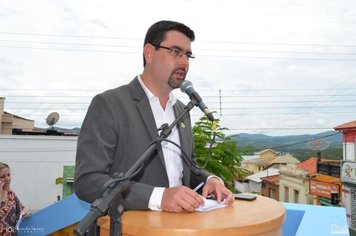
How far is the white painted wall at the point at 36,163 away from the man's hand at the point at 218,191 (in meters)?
18.5

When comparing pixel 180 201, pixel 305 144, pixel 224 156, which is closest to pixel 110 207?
pixel 180 201

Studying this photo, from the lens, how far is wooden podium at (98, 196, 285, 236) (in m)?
1.19

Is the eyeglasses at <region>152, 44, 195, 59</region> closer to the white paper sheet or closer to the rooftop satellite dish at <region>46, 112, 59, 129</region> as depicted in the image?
the white paper sheet

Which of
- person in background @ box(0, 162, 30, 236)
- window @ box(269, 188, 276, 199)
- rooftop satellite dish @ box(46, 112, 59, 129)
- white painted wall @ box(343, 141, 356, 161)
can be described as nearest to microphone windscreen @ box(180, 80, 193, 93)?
person in background @ box(0, 162, 30, 236)

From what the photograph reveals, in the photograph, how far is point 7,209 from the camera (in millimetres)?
4383

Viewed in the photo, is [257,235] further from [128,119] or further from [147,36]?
[147,36]

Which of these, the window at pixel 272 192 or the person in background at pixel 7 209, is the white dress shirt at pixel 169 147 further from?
the window at pixel 272 192

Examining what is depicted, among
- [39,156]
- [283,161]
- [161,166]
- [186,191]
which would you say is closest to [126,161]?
[161,166]

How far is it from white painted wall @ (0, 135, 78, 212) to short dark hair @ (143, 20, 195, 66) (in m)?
18.3

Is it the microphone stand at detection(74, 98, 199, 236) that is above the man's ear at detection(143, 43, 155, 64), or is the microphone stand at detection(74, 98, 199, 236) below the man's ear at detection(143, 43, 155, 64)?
below

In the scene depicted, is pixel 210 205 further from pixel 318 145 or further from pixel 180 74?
pixel 318 145

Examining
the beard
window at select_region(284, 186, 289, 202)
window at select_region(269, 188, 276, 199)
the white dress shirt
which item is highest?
the beard

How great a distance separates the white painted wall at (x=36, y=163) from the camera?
18.8 metres

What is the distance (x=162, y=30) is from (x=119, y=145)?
0.69 metres
